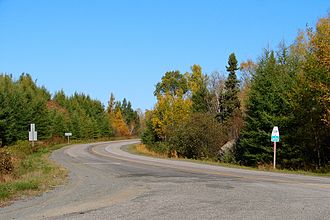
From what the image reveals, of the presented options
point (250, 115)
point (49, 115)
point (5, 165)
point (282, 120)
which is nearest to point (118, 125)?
point (49, 115)

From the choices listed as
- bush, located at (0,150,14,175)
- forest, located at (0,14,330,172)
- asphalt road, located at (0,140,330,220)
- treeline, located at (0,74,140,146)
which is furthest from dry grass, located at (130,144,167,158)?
asphalt road, located at (0,140,330,220)

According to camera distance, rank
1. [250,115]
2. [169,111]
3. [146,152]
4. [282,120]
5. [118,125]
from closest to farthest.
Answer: [282,120] → [250,115] → [146,152] → [169,111] → [118,125]

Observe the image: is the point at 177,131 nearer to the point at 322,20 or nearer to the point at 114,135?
the point at 322,20

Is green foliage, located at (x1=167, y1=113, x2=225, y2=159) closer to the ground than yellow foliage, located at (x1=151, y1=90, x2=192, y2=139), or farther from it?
closer to the ground

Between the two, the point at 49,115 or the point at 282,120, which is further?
the point at 49,115

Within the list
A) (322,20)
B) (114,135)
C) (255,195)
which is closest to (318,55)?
(322,20)

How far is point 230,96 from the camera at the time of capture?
6050 centimetres

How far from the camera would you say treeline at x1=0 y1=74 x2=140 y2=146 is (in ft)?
205

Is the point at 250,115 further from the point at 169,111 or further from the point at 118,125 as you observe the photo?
the point at 118,125

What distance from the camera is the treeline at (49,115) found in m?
62.5

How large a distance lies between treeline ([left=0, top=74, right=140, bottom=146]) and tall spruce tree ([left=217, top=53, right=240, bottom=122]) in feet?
97.5

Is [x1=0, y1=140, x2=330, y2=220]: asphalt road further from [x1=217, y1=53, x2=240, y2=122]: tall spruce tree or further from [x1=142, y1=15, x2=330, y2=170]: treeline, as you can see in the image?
[x1=217, y1=53, x2=240, y2=122]: tall spruce tree

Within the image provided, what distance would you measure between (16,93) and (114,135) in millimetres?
55898

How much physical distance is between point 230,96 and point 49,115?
1410 inches
